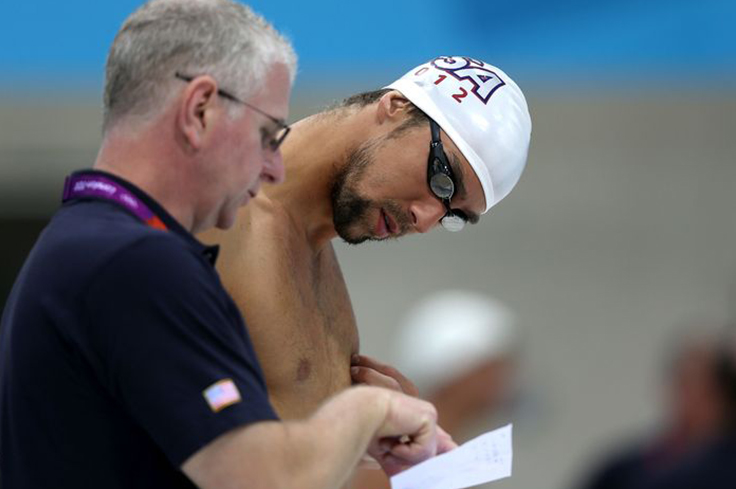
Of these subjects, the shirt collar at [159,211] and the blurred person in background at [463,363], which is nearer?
the shirt collar at [159,211]

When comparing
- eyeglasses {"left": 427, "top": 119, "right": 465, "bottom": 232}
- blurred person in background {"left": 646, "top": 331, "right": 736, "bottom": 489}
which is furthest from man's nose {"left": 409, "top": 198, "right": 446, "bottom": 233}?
blurred person in background {"left": 646, "top": 331, "right": 736, "bottom": 489}

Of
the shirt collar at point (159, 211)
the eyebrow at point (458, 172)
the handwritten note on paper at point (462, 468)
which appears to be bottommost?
the handwritten note on paper at point (462, 468)

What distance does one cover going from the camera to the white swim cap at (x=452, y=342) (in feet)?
16.2

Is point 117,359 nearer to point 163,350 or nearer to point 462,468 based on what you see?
point 163,350

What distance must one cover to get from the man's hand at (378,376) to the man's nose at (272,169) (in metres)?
1.05

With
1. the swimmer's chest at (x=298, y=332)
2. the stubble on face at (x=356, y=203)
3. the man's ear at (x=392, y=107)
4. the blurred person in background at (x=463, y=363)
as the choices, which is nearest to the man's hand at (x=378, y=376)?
the swimmer's chest at (x=298, y=332)

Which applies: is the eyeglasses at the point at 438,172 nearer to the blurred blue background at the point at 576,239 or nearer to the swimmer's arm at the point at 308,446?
the swimmer's arm at the point at 308,446

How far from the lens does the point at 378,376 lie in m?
3.60

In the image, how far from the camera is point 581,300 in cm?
775

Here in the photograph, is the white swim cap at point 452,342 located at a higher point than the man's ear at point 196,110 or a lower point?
lower

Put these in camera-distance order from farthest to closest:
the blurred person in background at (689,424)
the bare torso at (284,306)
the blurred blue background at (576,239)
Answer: the blurred blue background at (576,239)
the blurred person in background at (689,424)
the bare torso at (284,306)

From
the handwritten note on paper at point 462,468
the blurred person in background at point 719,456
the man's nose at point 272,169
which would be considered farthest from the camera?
the blurred person in background at point 719,456

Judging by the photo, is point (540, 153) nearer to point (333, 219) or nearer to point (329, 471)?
point (333, 219)

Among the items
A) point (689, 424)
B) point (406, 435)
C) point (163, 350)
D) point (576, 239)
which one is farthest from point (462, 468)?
point (576, 239)
